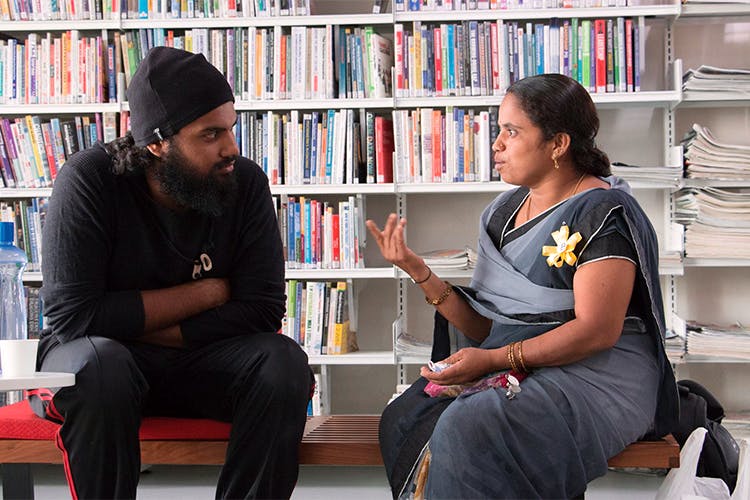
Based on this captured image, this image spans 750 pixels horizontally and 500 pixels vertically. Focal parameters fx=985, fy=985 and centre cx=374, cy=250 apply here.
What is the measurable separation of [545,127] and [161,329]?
3.31 feet

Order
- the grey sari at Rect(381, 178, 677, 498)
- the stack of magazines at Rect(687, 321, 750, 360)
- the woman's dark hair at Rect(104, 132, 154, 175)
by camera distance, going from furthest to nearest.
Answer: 1. the stack of magazines at Rect(687, 321, 750, 360)
2. the woman's dark hair at Rect(104, 132, 154, 175)
3. the grey sari at Rect(381, 178, 677, 498)

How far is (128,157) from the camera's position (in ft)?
7.72

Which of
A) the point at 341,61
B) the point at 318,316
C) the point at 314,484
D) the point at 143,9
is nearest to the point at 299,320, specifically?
the point at 318,316

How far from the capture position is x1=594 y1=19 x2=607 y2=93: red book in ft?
12.2

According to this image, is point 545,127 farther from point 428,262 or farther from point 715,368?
point 715,368

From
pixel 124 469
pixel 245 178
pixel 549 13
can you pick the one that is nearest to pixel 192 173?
pixel 245 178

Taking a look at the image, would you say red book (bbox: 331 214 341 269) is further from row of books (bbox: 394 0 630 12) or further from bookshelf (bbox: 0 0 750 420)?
row of books (bbox: 394 0 630 12)

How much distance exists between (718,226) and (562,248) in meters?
1.75

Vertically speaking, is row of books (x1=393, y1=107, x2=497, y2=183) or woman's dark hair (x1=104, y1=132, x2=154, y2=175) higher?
row of books (x1=393, y1=107, x2=497, y2=183)

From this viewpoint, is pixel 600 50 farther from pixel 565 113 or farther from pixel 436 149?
pixel 565 113

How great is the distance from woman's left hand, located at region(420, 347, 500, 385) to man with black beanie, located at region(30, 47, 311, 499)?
30cm

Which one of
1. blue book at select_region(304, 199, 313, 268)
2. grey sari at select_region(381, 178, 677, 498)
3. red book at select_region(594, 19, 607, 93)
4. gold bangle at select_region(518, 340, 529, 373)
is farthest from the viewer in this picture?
blue book at select_region(304, 199, 313, 268)

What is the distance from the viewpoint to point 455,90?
12.4ft

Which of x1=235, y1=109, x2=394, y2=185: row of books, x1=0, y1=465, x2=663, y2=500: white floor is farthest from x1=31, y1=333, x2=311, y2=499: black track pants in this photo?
x1=235, y1=109, x2=394, y2=185: row of books
